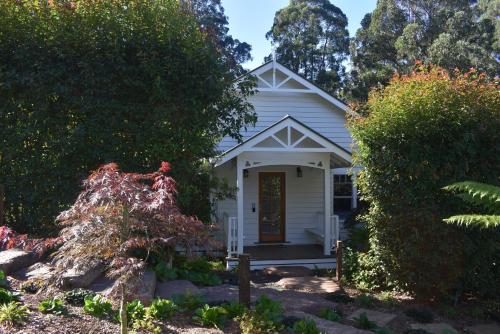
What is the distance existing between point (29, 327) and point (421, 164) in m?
6.02

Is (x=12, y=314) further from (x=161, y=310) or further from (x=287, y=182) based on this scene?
(x=287, y=182)

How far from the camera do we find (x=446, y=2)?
30.0m

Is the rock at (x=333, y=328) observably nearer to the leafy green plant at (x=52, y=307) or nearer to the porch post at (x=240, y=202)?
the leafy green plant at (x=52, y=307)

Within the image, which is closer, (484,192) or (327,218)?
(484,192)

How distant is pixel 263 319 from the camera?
5.52m

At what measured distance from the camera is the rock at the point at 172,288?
680cm

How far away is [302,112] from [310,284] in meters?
6.45

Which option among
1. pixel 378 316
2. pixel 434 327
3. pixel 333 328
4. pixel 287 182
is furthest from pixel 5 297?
pixel 287 182

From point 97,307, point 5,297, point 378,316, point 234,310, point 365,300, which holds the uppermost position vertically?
point 5,297

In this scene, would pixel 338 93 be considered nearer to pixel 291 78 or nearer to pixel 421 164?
pixel 291 78

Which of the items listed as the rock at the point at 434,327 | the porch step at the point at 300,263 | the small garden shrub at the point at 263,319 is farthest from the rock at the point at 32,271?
the porch step at the point at 300,263

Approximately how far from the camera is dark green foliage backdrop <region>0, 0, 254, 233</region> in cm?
838

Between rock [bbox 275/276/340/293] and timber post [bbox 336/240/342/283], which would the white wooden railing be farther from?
timber post [bbox 336/240/342/283]

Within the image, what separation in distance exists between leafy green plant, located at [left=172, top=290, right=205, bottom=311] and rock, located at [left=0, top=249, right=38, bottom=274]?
233cm
